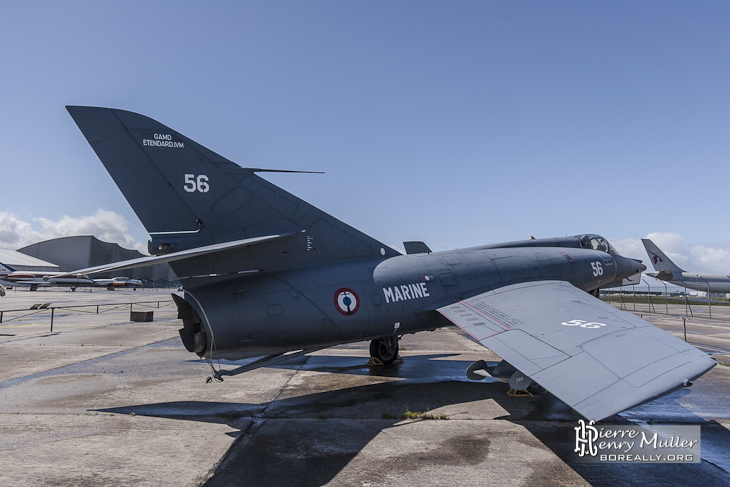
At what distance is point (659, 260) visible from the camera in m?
53.5

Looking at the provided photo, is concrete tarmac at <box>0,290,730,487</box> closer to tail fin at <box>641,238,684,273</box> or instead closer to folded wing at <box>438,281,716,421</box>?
folded wing at <box>438,281,716,421</box>

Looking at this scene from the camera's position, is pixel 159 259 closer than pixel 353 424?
Yes

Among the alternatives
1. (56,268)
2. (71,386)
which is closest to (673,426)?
(71,386)

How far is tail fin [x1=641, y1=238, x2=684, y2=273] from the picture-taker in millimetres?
53156

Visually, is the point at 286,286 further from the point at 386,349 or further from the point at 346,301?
the point at 386,349

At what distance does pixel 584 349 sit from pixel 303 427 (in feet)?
15.5

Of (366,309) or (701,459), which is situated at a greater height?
(366,309)

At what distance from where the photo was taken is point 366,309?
9.52m

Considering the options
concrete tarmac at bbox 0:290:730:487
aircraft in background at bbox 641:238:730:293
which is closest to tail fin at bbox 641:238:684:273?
aircraft in background at bbox 641:238:730:293

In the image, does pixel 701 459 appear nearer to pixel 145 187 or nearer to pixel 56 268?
pixel 145 187

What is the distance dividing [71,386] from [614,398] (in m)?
11.1

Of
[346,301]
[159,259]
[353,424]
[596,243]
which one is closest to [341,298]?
[346,301]

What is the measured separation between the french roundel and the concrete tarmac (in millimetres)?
1918

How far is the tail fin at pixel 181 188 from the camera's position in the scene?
28.0 ft
